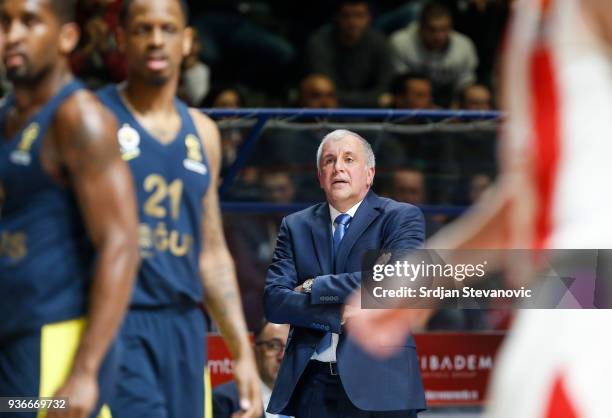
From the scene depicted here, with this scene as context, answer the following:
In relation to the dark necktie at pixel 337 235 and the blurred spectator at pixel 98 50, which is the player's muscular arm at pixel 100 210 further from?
the blurred spectator at pixel 98 50

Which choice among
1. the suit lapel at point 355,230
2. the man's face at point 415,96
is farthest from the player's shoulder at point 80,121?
the man's face at point 415,96

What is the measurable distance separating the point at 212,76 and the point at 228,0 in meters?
1.10

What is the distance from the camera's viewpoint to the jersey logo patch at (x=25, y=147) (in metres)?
3.79

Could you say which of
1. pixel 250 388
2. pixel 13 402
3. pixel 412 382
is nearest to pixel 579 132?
pixel 13 402

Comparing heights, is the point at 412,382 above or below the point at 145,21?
below

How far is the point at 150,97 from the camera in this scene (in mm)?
4801

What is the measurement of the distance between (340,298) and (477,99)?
441 cm

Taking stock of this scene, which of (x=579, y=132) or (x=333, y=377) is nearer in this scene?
(x=579, y=132)

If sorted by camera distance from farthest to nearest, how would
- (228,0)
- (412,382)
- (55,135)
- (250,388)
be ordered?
(228,0) < (412,382) < (250,388) < (55,135)

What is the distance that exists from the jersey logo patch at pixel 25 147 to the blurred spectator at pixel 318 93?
234 inches

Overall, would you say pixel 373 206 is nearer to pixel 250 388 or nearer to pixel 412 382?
pixel 412 382

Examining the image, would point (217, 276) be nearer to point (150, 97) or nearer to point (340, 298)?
point (150, 97)

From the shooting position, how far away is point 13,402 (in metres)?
3.88

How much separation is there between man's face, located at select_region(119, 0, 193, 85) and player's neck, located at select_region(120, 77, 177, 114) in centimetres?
3
